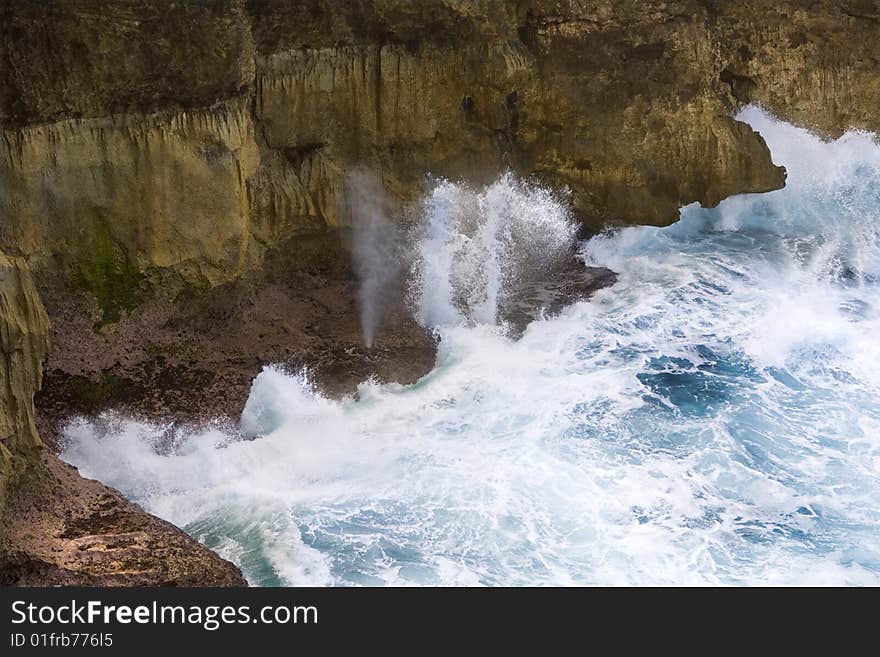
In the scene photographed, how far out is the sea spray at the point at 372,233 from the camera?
711 inches

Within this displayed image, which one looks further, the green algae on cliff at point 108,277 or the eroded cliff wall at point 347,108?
the green algae on cliff at point 108,277

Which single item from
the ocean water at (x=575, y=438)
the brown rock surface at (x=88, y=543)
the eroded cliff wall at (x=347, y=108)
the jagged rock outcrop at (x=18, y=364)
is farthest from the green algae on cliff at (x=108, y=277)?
the jagged rock outcrop at (x=18, y=364)

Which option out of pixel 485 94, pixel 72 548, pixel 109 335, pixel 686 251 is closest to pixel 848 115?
pixel 686 251

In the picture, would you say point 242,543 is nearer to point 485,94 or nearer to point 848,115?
point 485,94

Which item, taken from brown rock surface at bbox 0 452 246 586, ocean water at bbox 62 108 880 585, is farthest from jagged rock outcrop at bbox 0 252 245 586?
ocean water at bbox 62 108 880 585

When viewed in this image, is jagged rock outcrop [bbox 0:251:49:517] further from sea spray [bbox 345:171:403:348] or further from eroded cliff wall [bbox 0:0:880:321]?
sea spray [bbox 345:171:403:348]

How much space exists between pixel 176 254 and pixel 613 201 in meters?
6.54

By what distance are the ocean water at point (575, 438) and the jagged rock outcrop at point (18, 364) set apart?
7.03 feet

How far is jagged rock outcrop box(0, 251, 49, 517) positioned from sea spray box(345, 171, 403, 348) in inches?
253

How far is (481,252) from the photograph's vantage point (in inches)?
731

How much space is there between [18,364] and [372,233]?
7116 mm

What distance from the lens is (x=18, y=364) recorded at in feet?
38.7

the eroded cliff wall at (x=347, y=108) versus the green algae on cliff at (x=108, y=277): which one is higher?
the eroded cliff wall at (x=347, y=108)

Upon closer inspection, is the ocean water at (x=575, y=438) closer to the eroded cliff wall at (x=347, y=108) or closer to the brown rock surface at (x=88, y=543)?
the eroded cliff wall at (x=347, y=108)
